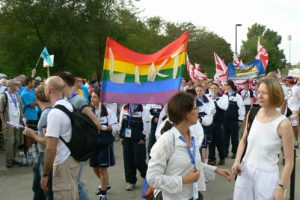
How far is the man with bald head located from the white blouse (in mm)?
1240

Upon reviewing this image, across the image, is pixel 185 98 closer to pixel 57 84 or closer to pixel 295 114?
pixel 57 84

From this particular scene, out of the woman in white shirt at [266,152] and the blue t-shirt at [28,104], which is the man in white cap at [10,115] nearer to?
the blue t-shirt at [28,104]

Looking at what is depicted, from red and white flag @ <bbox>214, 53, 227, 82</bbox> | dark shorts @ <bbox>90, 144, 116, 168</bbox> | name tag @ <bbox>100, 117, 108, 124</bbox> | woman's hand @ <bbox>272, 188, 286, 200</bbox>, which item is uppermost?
red and white flag @ <bbox>214, 53, 227, 82</bbox>

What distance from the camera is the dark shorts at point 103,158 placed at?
6371mm

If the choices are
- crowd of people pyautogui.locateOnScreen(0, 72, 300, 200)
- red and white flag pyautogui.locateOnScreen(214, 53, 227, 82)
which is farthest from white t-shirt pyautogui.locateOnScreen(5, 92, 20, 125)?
red and white flag pyautogui.locateOnScreen(214, 53, 227, 82)

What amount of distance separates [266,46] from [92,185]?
248 ft

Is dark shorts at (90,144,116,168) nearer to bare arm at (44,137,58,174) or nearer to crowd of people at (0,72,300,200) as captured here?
crowd of people at (0,72,300,200)

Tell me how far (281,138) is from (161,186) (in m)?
1.31

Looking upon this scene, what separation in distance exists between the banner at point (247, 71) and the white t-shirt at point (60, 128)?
1243 centimetres

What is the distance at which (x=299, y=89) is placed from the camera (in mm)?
11445

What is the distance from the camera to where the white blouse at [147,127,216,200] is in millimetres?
2961

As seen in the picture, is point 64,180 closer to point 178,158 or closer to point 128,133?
point 178,158

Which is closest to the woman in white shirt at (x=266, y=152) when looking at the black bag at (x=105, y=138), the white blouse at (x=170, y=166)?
the white blouse at (x=170, y=166)

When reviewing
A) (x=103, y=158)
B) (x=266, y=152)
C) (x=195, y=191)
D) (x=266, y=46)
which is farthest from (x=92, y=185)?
(x=266, y=46)
